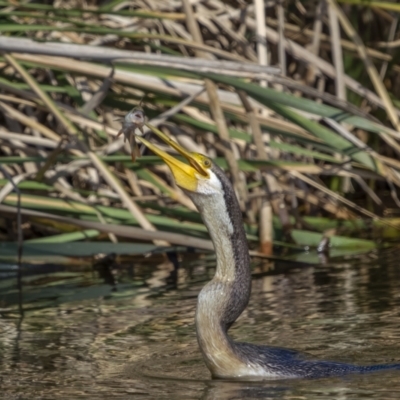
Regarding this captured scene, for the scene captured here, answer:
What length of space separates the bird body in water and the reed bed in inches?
67.2

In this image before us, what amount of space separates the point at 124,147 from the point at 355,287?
167 cm

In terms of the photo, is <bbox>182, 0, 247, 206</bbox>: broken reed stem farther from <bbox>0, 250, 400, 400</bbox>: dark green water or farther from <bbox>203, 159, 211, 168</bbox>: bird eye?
<bbox>203, 159, 211, 168</bbox>: bird eye

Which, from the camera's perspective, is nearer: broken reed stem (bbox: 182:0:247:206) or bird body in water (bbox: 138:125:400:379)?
bird body in water (bbox: 138:125:400:379)

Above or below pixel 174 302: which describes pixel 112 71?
above

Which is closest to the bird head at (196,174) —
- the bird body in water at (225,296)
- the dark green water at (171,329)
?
the bird body in water at (225,296)

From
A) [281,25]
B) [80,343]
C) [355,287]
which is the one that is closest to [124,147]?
[281,25]

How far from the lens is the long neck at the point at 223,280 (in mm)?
3986

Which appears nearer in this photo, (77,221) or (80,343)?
(80,343)

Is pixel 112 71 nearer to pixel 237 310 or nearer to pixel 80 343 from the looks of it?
pixel 80 343

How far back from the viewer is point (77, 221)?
5.96 metres

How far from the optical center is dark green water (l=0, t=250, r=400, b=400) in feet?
12.6

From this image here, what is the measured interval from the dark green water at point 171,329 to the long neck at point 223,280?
0.13 m

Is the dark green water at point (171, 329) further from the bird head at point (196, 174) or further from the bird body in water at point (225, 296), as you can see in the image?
the bird head at point (196, 174)

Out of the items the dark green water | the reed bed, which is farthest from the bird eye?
the reed bed
